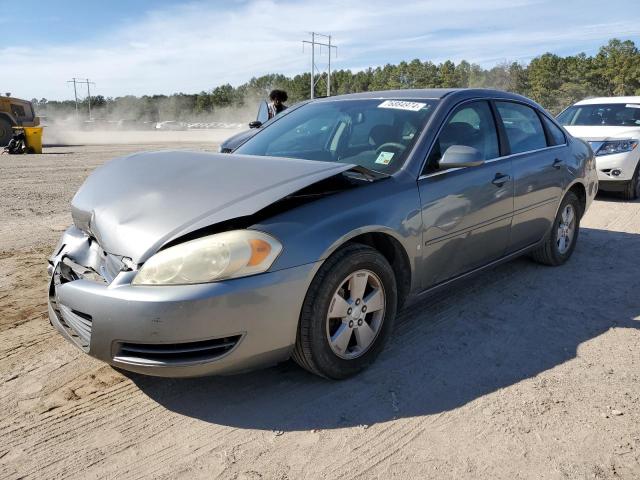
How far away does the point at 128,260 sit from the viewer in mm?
2553

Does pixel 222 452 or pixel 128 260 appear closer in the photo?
pixel 222 452

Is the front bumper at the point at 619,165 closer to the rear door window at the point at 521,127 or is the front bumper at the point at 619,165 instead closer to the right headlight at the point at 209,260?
the rear door window at the point at 521,127

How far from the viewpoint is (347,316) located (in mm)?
2838

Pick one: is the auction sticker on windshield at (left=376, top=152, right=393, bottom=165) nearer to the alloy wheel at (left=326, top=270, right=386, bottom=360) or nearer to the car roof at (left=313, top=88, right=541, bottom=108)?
the car roof at (left=313, top=88, right=541, bottom=108)

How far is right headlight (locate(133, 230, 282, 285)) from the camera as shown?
2377 mm

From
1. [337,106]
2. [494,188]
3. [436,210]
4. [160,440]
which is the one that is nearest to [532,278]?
[494,188]

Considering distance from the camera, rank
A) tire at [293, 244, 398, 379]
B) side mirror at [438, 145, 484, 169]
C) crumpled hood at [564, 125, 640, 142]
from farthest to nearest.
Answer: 1. crumpled hood at [564, 125, 640, 142]
2. side mirror at [438, 145, 484, 169]
3. tire at [293, 244, 398, 379]

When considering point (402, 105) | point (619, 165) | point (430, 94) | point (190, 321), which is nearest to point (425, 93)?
point (430, 94)

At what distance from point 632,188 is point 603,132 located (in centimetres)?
102

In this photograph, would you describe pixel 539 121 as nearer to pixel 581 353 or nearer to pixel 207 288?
pixel 581 353

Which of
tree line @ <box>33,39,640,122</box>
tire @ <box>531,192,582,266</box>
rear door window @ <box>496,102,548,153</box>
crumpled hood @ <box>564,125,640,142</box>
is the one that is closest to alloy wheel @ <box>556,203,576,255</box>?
tire @ <box>531,192,582,266</box>

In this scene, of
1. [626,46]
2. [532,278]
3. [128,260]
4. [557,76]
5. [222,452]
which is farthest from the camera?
[557,76]

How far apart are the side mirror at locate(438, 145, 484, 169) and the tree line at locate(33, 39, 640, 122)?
19144 millimetres

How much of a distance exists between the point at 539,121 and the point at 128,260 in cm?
378
